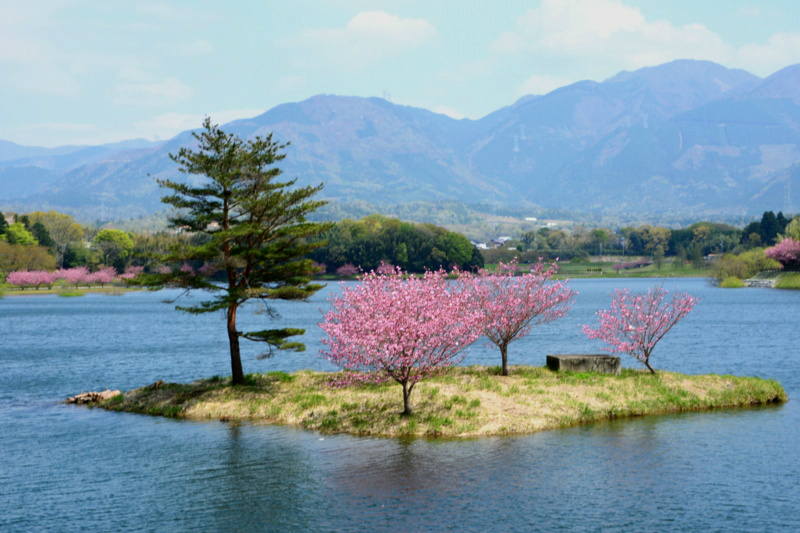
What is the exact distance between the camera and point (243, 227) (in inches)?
1473

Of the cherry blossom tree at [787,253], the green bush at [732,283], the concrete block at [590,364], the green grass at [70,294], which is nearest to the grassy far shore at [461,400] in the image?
the concrete block at [590,364]

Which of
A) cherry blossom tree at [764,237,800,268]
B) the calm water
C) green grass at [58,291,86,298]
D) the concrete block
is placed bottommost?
the calm water

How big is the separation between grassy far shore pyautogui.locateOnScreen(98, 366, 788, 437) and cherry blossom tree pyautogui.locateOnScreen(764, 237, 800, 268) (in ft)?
452

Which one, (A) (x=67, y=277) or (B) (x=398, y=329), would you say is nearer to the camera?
(B) (x=398, y=329)

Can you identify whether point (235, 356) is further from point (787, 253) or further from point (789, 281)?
point (789, 281)

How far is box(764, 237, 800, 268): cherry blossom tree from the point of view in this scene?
15775cm

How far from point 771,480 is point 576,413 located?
30.1 ft

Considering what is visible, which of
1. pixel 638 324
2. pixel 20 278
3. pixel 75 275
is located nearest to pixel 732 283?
pixel 638 324

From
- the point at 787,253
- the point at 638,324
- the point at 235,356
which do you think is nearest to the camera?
the point at 235,356

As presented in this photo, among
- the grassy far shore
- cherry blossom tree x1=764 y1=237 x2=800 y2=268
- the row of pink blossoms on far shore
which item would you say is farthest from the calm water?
the row of pink blossoms on far shore

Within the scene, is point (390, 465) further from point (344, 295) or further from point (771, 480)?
point (771, 480)

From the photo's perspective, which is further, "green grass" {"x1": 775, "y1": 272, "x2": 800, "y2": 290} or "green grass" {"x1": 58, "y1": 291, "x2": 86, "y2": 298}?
"green grass" {"x1": 58, "y1": 291, "x2": 86, "y2": 298}

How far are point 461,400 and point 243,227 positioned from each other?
1419 centimetres

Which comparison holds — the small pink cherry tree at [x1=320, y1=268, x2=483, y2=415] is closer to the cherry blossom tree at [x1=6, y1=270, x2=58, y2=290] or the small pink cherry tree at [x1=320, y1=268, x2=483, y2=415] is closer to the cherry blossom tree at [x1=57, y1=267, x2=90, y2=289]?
the cherry blossom tree at [x1=6, y1=270, x2=58, y2=290]
